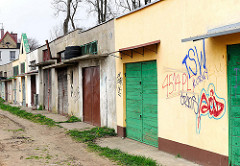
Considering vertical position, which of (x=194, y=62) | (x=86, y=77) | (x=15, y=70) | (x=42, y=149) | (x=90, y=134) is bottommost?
(x=42, y=149)

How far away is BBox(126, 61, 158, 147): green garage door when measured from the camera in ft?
26.6

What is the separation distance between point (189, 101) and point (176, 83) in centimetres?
65

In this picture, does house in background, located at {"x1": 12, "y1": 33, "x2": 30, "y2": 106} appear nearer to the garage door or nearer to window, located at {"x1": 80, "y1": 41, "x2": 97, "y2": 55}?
the garage door

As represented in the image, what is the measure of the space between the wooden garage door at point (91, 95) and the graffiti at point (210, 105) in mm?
5886

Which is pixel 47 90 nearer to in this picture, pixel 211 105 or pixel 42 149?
pixel 42 149

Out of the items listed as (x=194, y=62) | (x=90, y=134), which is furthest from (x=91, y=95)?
(x=194, y=62)

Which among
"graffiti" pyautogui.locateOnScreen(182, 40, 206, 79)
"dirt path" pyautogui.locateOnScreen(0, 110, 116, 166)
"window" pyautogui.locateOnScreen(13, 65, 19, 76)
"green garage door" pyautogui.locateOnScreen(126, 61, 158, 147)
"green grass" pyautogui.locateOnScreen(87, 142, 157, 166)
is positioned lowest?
"dirt path" pyautogui.locateOnScreen(0, 110, 116, 166)

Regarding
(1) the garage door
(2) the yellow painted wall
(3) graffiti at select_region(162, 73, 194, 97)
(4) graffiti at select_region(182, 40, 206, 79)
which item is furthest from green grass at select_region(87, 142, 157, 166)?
(1) the garage door

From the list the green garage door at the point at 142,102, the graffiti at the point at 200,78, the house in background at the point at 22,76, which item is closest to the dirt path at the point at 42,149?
the green garage door at the point at 142,102

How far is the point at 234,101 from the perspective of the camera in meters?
5.49

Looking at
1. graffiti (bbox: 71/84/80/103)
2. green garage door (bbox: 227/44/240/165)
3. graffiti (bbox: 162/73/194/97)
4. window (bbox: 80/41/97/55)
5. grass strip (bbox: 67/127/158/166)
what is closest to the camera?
green garage door (bbox: 227/44/240/165)

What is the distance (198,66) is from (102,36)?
5626 millimetres

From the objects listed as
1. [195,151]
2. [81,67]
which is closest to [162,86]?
[195,151]

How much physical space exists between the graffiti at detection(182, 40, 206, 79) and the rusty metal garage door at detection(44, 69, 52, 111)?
13.1m
